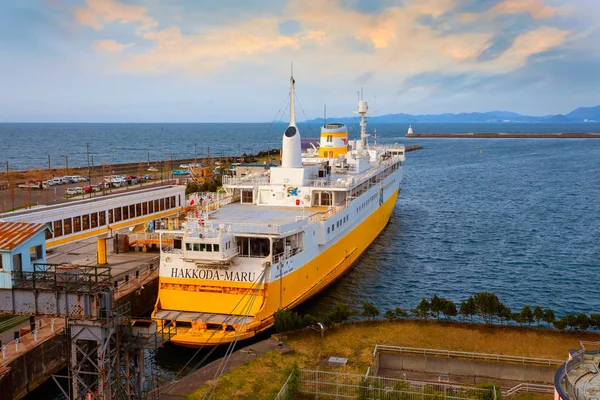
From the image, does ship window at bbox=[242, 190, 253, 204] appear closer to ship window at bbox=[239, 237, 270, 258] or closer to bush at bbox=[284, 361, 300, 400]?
ship window at bbox=[239, 237, 270, 258]

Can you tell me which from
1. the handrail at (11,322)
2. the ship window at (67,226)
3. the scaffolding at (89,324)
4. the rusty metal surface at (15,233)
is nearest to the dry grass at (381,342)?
the scaffolding at (89,324)

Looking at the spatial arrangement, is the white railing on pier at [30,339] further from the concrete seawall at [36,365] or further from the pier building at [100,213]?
the pier building at [100,213]

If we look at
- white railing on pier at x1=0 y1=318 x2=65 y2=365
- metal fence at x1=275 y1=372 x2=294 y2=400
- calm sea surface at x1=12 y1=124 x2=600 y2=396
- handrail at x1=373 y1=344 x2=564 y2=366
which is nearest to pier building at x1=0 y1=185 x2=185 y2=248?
white railing on pier at x1=0 y1=318 x2=65 y2=365

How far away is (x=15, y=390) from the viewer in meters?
20.7

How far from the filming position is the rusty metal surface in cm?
1924

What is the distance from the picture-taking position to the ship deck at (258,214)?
3106 cm

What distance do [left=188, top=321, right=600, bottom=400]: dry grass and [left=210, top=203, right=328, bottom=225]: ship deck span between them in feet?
25.2

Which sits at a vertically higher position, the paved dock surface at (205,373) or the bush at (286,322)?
the bush at (286,322)

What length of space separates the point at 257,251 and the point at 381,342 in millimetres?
8371

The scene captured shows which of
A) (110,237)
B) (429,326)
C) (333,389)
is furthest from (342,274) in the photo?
(333,389)

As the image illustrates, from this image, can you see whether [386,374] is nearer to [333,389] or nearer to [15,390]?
[333,389]

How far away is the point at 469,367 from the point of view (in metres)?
21.7

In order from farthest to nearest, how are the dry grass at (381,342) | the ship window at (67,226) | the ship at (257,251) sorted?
1. the ship window at (67,226)
2. the ship at (257,251)
3. the dry grass at (381,342)

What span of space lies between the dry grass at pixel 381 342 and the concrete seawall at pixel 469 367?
1185 mm
